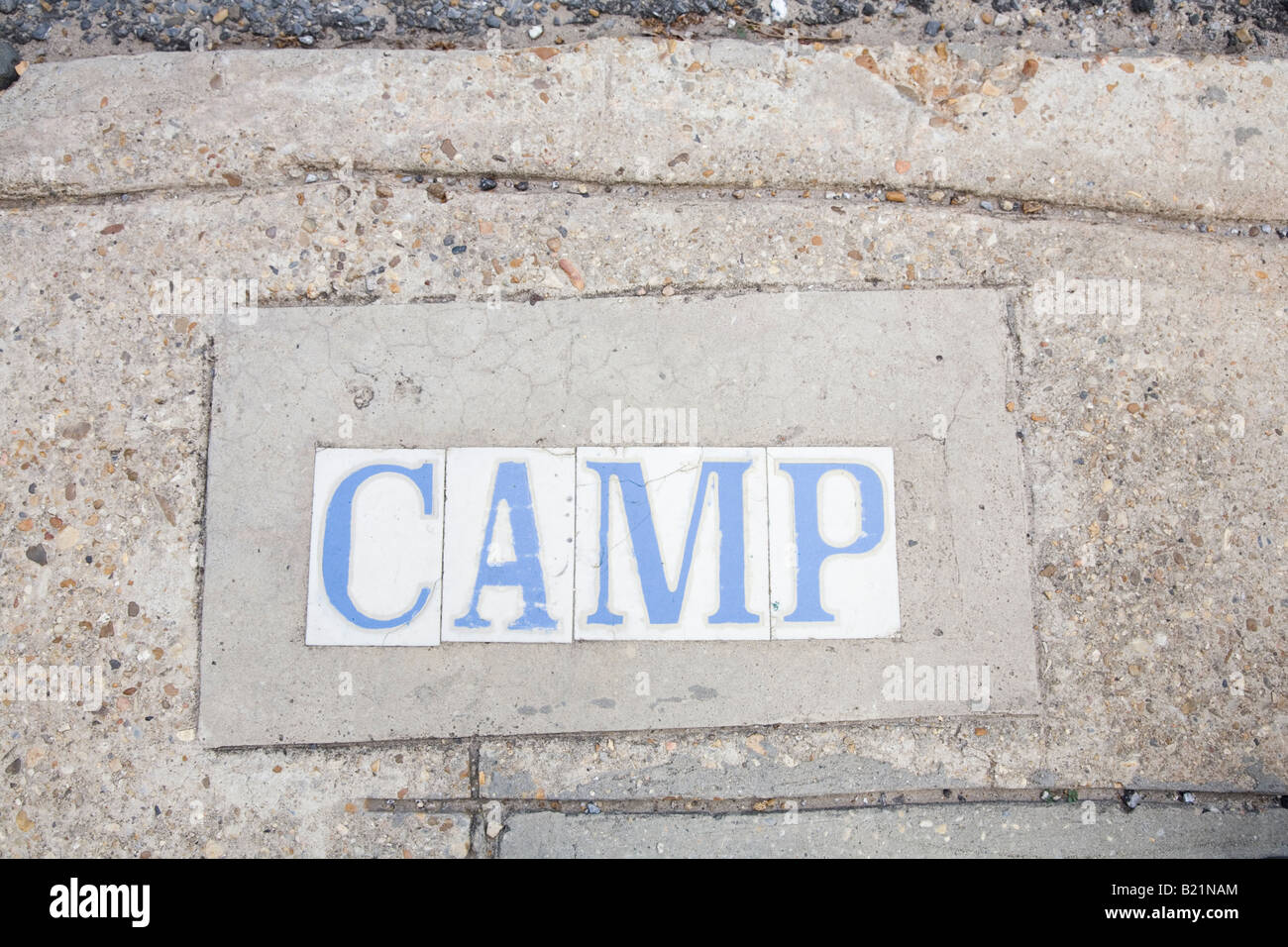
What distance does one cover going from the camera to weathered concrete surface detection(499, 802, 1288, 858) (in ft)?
10.1

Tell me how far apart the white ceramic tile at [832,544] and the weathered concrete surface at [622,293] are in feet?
1.51

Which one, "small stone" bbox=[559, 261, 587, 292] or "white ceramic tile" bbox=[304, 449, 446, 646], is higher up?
"small stone" bbox=[559, 261, 587, 292]

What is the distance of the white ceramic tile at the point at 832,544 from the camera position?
10.3ft

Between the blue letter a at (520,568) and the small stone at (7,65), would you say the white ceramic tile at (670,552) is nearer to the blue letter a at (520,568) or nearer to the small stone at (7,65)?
the blue letter a at (520,568)

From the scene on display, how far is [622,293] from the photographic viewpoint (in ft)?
10.9

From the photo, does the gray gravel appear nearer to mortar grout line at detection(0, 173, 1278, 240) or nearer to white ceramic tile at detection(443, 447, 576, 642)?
mortar grout line at detection(0, 173, 1278, 240)

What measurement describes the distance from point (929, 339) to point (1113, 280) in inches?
33.4

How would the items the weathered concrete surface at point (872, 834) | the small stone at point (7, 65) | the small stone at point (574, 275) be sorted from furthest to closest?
the small stone at point (7, 65) → the small stone at point (574, 275) → the weathered concrete surface at point (872, 834)

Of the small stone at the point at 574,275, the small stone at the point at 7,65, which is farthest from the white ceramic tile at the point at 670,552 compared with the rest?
the small stone at the point at 7,65

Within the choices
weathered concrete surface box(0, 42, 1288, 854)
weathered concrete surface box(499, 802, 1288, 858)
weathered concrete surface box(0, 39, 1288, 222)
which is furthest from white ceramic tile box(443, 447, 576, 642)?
weathered concrete surface box(0, 39, 1288, 222)

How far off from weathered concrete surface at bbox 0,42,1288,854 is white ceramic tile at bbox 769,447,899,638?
0.46 m

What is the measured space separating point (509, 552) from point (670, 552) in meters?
0.64

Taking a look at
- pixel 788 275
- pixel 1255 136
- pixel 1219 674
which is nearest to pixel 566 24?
pixel 788 275

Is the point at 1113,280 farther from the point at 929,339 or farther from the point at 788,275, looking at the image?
the point at 788,275
